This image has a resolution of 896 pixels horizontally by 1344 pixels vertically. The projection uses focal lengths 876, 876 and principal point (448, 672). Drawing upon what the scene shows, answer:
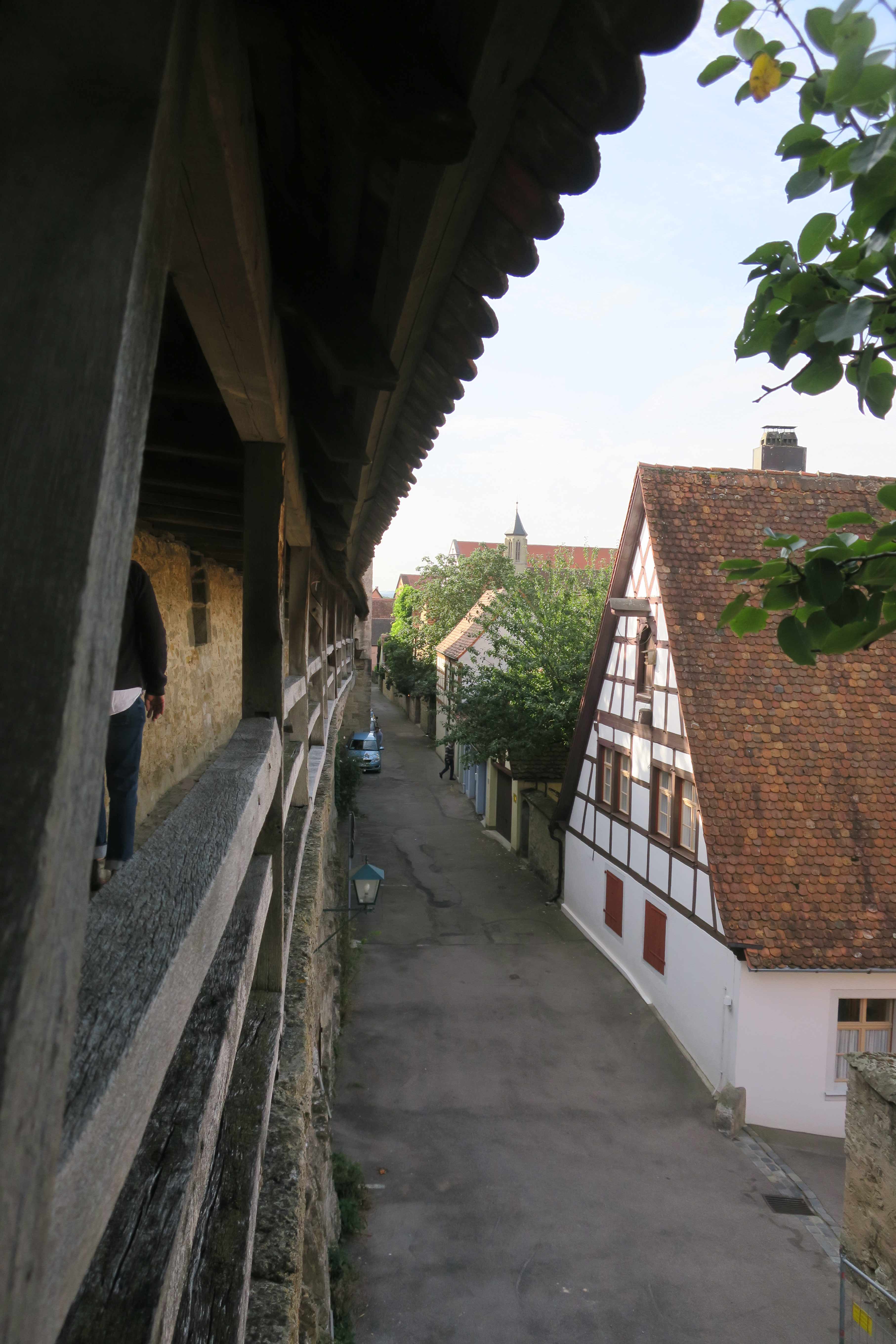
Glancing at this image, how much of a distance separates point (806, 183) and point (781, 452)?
15099mm

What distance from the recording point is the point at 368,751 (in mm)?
25297

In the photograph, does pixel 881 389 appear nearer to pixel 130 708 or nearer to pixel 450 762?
pixel 130 708

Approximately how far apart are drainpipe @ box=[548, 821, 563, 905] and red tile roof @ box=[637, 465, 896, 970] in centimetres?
561

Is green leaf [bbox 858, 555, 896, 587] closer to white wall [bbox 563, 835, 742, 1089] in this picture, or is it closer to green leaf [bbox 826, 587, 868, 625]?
green leaf [bbox 826, 587, 868, 625]

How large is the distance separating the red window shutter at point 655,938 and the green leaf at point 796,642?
366 inches

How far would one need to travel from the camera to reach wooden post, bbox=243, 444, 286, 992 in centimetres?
258

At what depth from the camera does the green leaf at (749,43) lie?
202 cm

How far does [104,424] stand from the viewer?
→ 1.77 feet

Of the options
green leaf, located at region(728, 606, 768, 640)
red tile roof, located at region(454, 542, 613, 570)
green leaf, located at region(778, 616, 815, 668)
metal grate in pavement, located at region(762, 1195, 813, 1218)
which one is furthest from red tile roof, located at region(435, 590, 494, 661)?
green leaf, located at region(778, 616, 815, 668)

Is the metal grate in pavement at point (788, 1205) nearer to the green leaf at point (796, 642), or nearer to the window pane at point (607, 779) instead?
the window pane at point (607, 779)

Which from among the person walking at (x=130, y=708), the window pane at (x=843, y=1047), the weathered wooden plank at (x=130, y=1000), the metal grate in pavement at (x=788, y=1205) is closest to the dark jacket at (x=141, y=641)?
the person walking at (x=130, y=708)

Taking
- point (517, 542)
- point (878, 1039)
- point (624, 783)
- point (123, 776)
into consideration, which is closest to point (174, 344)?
point (123, 776)

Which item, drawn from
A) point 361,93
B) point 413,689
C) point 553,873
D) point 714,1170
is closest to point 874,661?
point 714,1170

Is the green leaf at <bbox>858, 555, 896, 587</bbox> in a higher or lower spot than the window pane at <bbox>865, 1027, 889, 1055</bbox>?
higher
